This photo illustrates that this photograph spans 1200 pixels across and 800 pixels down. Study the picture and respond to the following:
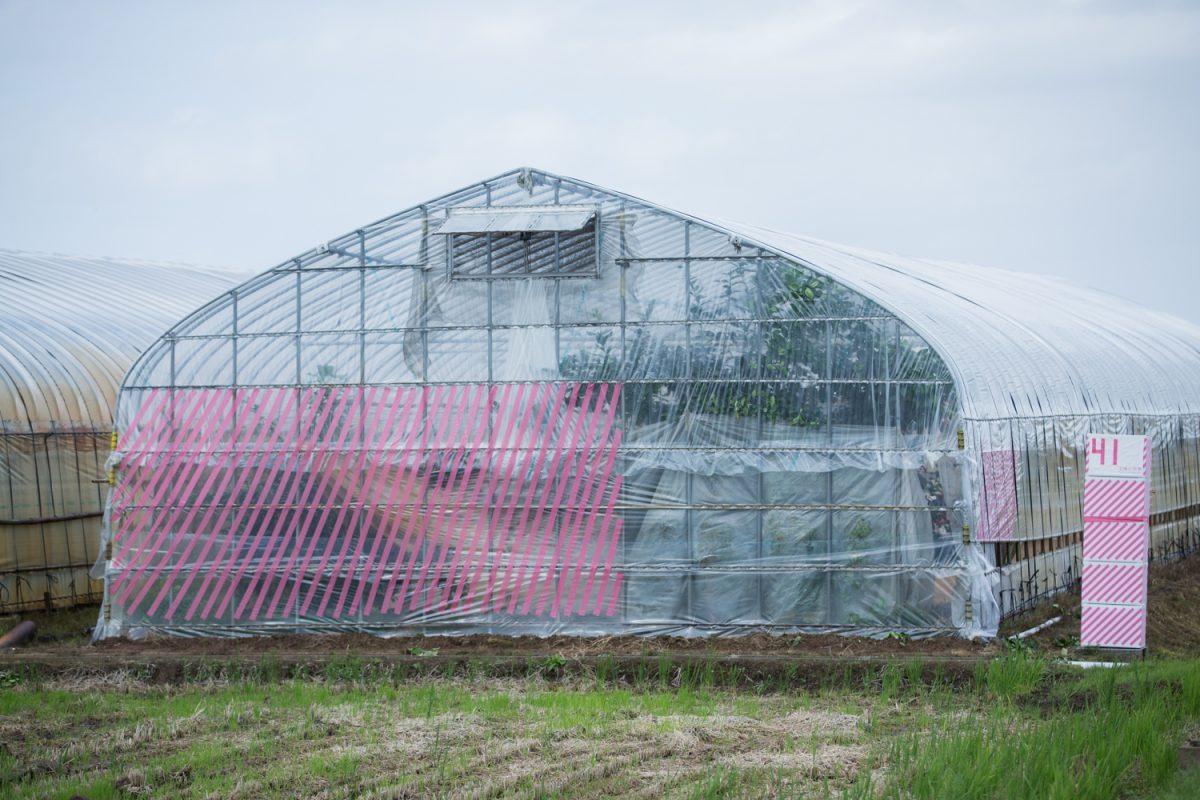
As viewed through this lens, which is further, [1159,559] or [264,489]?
[1159,559]

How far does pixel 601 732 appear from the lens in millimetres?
10039

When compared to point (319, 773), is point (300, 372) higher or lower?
higher

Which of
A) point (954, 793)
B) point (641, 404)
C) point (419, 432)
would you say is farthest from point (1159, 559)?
point (954, 793)

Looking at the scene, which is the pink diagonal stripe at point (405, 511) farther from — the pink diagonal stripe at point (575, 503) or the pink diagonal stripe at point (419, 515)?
the pink diagonal stripe at point (575, 503)

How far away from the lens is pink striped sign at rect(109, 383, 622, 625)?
15.3 meters

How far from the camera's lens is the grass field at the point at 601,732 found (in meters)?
8.46

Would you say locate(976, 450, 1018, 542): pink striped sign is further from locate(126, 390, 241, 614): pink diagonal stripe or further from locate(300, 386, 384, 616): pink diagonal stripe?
locate(126, 390, 241, 614): pink diagonal stripe

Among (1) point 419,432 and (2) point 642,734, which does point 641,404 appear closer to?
(1) point 419,432

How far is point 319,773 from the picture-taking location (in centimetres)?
893

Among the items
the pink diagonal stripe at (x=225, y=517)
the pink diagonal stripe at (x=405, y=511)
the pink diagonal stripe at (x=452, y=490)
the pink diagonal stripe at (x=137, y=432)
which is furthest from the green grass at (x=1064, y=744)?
the pink diagonal stripe at (x=137, y=432)

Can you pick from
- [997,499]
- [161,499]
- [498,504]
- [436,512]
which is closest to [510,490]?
[498,504]

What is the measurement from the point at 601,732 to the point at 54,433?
1167 centimetres

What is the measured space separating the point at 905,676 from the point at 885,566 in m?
2.51

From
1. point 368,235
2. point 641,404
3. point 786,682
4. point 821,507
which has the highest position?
point 368,235
